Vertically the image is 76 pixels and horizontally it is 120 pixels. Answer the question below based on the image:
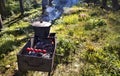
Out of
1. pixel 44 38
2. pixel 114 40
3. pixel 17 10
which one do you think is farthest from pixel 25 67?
pixel 17 10

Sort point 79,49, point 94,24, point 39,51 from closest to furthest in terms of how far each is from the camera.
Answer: point 39,51 < point 79,49 < point 94,24

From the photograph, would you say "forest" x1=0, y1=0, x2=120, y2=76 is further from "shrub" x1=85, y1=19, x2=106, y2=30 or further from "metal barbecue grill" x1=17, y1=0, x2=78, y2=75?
"metal barbecue grill" x1=17, y1=0, x2=78, y2=75

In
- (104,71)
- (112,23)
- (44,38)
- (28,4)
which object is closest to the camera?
(104,71)

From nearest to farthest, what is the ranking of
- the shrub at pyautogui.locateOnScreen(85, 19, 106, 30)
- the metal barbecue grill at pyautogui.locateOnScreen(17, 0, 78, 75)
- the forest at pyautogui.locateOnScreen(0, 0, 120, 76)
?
the metal barbecue grill at pyautogui.locateOnScreen(17, 0, 78, 75) < the forest at pyautogui.locateOnScreen(0, 0, 120, 76) < the shrub at pyautogui.locateOnScreen(85, 19, 106, 30)

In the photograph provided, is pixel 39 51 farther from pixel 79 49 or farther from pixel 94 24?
pixel 94 24

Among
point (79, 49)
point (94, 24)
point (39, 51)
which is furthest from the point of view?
point (94, 24)

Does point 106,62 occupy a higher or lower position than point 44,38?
lower

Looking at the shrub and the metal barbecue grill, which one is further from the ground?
the metal barbecue grill

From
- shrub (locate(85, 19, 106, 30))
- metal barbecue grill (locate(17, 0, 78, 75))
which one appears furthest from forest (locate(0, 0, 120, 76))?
metal barbecue grill (locate(17, 0, 78, 75))

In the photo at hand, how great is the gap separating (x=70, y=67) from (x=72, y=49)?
4.45 feet

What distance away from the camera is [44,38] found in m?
8.73

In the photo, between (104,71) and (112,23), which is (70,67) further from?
(112,23)

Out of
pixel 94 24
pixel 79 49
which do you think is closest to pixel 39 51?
pixel 79 49

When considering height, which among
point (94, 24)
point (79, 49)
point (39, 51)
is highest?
point (39, 51)
